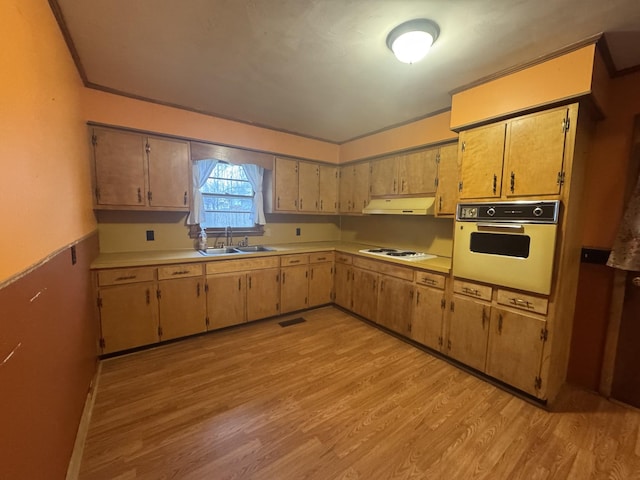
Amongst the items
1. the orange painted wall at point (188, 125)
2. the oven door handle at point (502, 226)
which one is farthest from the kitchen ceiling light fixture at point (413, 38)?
the orange painted wall at point (188, 125)

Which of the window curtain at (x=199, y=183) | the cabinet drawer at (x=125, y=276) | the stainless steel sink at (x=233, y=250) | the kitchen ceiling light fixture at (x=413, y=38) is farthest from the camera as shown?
the stainless steel sink at (x=233, y=250)

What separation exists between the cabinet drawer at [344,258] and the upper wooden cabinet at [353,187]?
0.72m

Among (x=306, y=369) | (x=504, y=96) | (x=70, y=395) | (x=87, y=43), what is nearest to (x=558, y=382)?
(x=306, y=369)

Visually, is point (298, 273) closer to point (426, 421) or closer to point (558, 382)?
point (426, 421)

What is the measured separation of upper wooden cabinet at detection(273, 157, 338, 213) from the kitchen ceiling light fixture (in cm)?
230

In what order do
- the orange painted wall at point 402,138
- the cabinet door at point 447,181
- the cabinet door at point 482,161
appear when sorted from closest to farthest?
the cabinet door at point 482,161
the cabinet door at point 447,181
the orange painted wall at point 402,138

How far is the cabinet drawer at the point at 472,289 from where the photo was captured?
230cm

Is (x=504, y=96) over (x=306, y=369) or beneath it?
over

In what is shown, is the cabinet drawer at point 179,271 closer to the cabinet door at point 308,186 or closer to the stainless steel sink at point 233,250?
the stainless steel sink at point 233,250

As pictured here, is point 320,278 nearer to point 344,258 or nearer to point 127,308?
point 344,258

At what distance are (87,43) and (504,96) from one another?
313 cm

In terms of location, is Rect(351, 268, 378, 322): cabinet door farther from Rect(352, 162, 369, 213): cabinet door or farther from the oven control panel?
the oven control panel

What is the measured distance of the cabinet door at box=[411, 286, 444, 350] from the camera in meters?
2.67

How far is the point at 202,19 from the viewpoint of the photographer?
1627 millimetres
